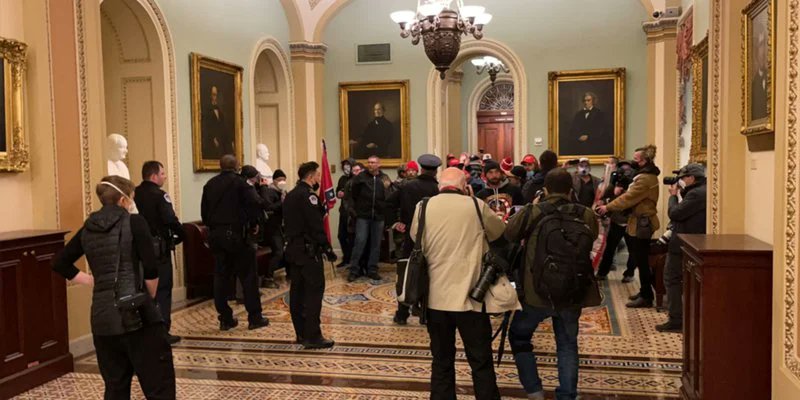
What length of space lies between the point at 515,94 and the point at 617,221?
4542 millimetres

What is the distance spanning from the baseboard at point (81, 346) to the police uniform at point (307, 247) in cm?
193

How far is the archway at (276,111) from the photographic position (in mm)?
11875

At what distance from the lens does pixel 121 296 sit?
364 centimetres

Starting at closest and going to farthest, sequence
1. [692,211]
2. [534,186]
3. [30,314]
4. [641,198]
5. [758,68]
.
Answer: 1. [758,68]
2. [30,314]
3. [692,211]
4. [641,198]
5. [534,186]

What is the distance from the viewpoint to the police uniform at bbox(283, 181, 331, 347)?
591cm

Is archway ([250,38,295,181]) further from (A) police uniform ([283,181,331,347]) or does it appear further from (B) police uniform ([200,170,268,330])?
(A) police uniform ([283,181,331,347])

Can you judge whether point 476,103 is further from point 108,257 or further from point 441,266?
point 108,257

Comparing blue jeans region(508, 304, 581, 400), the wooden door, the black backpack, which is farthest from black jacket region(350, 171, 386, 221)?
the wooden door

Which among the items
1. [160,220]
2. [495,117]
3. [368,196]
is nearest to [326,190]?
[368,196]

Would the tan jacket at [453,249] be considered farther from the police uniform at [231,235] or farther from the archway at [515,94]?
the archway at [515,94]

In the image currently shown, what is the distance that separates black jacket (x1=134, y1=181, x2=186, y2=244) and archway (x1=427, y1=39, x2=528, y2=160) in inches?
273

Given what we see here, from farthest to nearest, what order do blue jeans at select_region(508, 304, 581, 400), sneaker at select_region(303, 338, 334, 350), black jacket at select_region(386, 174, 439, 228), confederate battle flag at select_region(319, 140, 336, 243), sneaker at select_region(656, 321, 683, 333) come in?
1. confederate battle flag at select_region(319, 140, 336, 243)
2. black jacket at select_region(386, 174, 439, 228)
3. sneaker at select_region(656, 321, 683, 333)
4. sneaker at select_region(303, 338, 334, 350)
5. blue jeans at select_region(508, 304, 581, 400)

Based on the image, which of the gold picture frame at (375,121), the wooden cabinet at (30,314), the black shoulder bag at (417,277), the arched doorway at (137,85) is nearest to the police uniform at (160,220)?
the wooden cabinet at (30,314)

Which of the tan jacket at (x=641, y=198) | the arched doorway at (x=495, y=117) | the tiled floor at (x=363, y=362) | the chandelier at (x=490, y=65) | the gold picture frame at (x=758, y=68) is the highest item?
the chandelier at (x=490, y=65)
